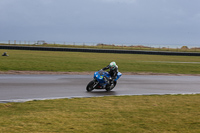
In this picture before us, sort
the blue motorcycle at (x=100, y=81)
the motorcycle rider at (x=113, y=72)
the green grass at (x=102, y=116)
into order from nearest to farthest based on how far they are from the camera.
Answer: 1. the green grass at (x=102, y=116)
2. the blue motorcycle at (x=100, y=81)
3. the motorcycle rider at (x=113, y=72)

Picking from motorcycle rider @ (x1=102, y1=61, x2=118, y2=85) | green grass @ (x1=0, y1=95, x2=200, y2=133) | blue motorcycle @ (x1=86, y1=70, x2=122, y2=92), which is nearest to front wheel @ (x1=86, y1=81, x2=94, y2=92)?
blue motorcycle @ (x1=86, y1=70, x2=122, y2=92)

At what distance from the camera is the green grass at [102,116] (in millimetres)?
8289

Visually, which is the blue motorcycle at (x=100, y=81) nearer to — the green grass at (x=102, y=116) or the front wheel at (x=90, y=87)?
the front wheel at (x=90, y=87)

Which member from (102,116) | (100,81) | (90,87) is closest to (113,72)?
(100,81)

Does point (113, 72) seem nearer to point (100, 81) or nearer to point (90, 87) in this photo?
point (100, 81)

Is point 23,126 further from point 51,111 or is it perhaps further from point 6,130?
point 51,111

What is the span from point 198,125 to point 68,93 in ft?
23.1

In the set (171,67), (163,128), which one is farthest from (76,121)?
(171,67)

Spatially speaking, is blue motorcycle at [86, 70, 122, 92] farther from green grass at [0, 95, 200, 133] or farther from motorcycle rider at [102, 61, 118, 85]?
green grass at [0, 95, 200, 133]

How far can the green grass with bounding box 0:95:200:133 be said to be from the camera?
8.29m

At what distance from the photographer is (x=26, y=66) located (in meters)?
26.3

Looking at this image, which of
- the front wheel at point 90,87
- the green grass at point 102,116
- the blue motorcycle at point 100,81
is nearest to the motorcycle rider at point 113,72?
the blue motorcycle at point 100,81

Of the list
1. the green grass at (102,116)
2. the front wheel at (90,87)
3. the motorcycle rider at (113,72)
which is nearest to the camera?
the green grass at (102,116)

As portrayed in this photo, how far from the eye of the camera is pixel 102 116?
32.0 ft
